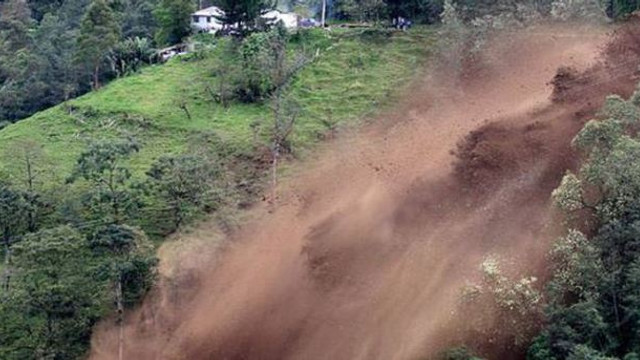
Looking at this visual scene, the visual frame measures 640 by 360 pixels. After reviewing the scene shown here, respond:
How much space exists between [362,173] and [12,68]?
32483 millimetres

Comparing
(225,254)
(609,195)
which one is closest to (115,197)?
(225,254)

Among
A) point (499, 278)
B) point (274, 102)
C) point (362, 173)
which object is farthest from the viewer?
point (274, 102)

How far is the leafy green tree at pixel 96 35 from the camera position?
5375cm

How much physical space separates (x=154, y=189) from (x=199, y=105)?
10.8 metres

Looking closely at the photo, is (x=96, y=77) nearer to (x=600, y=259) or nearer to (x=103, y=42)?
(x=103, y=42)

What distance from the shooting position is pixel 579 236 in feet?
97.1

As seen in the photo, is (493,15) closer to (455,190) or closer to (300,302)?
(455,190)

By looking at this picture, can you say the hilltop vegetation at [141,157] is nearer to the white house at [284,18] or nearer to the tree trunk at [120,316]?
the tree trunk at [120,316]

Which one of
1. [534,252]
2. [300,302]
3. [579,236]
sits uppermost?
[579,236]

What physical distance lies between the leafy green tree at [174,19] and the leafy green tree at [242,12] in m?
3.91

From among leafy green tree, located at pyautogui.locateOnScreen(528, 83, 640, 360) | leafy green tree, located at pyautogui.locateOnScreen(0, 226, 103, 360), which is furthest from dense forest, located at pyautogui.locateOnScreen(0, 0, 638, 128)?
leafy green tree, located at pyautogui.locateOnScreen(0, 226, 103, 360)

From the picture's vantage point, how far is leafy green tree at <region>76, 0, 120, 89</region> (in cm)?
5375

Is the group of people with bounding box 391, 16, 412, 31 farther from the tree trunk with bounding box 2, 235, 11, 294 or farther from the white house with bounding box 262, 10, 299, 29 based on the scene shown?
the tree trunk with bounding box 2, 235, 11, 294

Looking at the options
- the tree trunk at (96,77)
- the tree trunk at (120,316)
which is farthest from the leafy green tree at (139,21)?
the tree trunk at (120,316)
